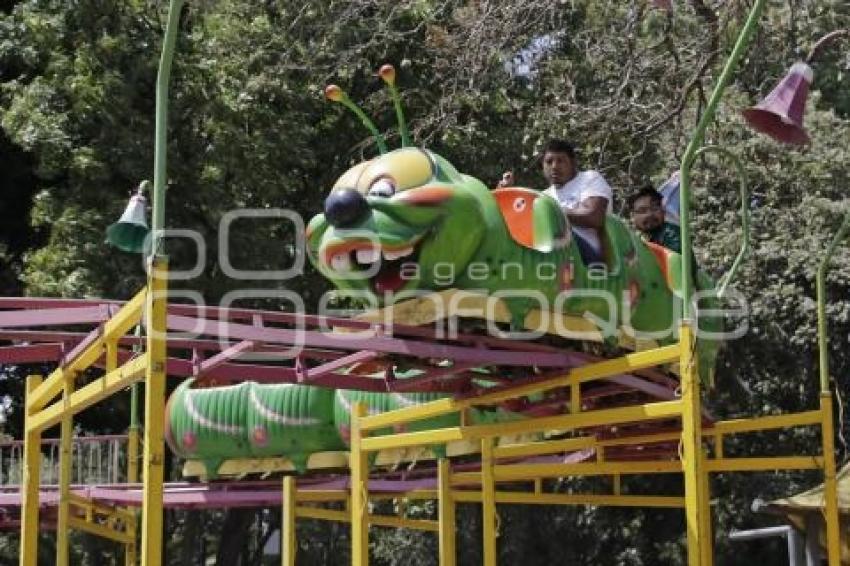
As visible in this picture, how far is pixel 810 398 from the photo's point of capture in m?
18.1

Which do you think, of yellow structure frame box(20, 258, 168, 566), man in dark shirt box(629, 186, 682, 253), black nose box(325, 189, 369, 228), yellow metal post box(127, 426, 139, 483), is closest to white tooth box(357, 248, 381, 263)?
black nose box(325, 189, 369, 228)

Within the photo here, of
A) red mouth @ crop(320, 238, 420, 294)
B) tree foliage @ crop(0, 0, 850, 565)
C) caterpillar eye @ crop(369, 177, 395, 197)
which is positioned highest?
tree foliage @ crop(0, 0, 850, 565)

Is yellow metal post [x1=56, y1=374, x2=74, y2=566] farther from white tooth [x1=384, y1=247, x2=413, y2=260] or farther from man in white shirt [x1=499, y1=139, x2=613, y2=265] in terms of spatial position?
man in white shirt [x1=499, y1=139, x2=613, y2=265]

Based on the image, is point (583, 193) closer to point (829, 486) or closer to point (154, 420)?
point (829, 486)

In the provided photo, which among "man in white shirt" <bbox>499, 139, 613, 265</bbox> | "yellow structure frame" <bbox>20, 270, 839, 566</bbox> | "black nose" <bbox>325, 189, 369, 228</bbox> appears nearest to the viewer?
"yellow structure frame" <bbox>20, 270, 839, 566</bbox>

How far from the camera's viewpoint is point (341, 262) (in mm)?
6945

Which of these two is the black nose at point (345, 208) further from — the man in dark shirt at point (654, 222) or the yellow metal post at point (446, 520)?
the man in dark shirt at point (654, 222)

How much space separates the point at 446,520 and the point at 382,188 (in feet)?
8.49

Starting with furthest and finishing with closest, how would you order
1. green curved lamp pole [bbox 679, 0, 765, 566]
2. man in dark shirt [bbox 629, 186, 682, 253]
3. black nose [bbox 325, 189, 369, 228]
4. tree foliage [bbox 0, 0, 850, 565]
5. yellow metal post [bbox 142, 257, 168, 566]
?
tree foliage [bbox 0, 0, 850, 565] < man in dark shirt [bbox 629, 186, 682, 253] < black nose [bbox 325, 189, 369, 228] < green curved lamp pole [bbox 679, 0, 765, 566] < yellow metal post [bbox 142, 257, 168, 566]

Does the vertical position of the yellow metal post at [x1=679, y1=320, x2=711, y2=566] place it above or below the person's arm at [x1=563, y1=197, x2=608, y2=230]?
below

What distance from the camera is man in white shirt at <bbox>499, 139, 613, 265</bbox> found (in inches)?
300

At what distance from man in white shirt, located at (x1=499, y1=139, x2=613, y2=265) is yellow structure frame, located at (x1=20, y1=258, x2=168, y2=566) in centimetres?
249

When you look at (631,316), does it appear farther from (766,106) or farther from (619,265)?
(766,106)

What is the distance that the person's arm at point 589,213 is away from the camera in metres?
7.63
